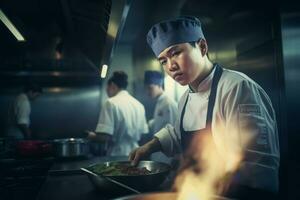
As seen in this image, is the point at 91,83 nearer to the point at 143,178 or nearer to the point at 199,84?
the point at 199,84

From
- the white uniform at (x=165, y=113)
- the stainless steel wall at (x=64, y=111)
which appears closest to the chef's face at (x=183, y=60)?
the white uniform at (x=165, y=113)

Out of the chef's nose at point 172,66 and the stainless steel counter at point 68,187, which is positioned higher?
the chef's nose at point 172,66

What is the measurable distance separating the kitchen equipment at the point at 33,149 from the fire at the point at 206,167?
1.21m

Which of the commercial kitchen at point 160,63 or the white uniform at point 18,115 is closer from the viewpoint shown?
the commercial kitchen at point 160,63

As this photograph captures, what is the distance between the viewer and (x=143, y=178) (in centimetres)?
106

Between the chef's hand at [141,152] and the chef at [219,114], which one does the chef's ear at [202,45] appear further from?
the chef's hand at [141,152]

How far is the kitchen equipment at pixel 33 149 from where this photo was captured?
2229mm

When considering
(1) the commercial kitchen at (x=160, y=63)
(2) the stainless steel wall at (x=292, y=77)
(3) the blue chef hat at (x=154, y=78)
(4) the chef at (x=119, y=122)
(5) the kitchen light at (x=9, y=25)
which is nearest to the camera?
(1) the commercial kitchen at (x=160, y=63)

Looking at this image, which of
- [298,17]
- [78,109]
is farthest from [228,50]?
[78,109]

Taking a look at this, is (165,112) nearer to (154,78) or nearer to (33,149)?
(154,78)

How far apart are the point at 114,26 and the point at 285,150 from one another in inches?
46.1

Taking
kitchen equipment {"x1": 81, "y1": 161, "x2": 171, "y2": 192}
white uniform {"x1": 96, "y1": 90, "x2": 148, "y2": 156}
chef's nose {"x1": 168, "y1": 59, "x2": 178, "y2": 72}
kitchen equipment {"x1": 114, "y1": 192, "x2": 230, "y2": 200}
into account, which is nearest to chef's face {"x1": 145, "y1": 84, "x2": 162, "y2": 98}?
white uniform {"x1": 96, "y1": 90, "x2": 148, "y2": 156}

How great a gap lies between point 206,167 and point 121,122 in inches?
56.8

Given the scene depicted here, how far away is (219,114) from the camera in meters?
1.40
